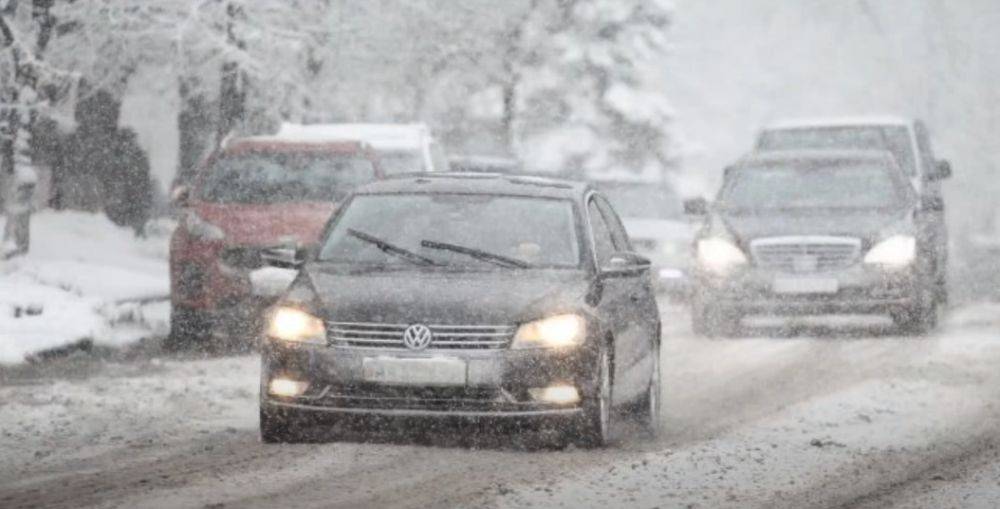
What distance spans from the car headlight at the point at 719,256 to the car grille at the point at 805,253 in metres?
0.16

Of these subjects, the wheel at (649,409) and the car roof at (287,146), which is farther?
the car roof at (287,146)

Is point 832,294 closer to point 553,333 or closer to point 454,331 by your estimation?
point 553,333


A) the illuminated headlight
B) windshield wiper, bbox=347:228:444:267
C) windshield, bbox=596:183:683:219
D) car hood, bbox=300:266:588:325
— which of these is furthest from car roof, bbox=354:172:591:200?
windshield, bbox=596:183:683:219

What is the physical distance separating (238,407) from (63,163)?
20.5m

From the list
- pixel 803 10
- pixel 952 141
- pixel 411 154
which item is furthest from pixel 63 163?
pixel 803 10

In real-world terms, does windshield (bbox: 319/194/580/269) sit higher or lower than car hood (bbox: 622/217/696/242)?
lower

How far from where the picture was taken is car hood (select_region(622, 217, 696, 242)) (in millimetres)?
27250

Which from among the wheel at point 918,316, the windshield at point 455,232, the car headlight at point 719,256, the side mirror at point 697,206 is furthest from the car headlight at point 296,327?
the side mirror at point 697,206

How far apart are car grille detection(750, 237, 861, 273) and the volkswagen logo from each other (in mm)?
9344

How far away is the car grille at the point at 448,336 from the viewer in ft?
33.0

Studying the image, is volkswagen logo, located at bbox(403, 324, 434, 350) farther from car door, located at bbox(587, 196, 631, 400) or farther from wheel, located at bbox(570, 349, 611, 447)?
car door, located at bbox(587, 196, 631, 400)

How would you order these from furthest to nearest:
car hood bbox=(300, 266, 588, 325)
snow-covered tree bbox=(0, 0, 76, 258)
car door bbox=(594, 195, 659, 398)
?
1. snow-covered tree bbox=(0, 0, 76, 258)
2. car door bbox=(594, 195, 659, 398)
3. car hood bbox=(300, 266, 588, 325)

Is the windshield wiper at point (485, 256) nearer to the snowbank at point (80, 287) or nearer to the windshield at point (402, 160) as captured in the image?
the snowbank at point (80, 287)

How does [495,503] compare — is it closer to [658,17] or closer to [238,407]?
[238,407]
